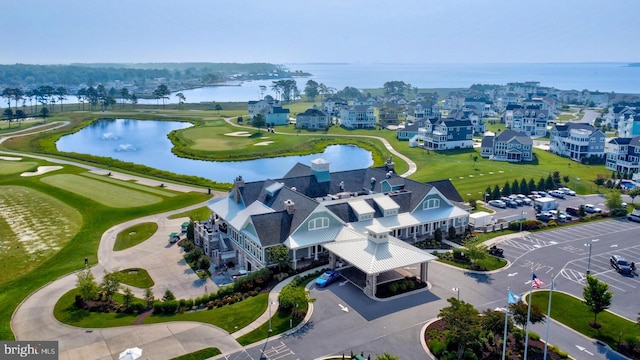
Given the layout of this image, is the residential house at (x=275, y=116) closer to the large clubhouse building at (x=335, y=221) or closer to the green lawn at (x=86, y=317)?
the large clubhouse building at (x=335, y=221)

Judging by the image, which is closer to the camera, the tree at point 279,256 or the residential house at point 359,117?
the tree at point 279,256

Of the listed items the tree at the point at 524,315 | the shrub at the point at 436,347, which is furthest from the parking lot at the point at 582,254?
the shrub at the point at 436,347

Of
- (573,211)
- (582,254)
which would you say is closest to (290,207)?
(582,254)

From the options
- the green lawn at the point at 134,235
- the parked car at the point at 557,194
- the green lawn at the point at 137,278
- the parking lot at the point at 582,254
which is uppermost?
the parked car at the point at 557,194

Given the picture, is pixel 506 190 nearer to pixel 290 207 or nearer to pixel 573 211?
pixel 573 211

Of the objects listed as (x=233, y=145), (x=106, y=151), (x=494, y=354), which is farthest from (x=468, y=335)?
(x=106, y=151)

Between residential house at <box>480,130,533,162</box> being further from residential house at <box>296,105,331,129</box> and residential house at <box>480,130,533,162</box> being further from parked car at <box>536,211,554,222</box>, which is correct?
residential house at <box>296,105,331,129</box>
